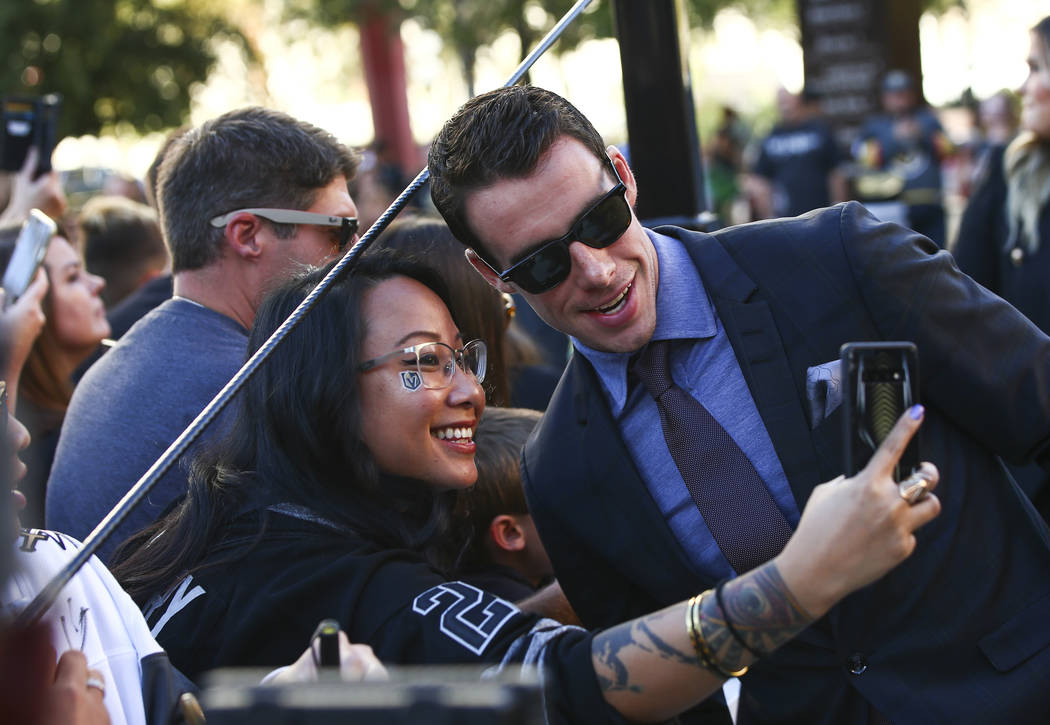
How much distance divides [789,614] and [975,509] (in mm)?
619

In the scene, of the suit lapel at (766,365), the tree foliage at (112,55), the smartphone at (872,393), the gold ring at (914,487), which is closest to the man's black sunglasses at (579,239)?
the suit lapel at (766,365)

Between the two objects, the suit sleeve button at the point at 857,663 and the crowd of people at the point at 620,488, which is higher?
the crowd of people at the point at 620,488

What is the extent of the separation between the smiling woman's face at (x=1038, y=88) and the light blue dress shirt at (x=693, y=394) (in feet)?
8.32

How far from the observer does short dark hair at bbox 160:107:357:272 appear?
3.37 meters

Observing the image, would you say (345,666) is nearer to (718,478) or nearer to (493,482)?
(718,478)

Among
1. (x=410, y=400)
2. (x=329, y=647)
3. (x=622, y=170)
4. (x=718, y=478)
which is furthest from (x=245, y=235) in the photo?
(x=329, y=647)

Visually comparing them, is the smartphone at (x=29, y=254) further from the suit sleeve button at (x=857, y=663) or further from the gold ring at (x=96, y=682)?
the suit sleeve button at (x=857, y=663)

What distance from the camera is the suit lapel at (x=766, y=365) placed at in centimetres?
215

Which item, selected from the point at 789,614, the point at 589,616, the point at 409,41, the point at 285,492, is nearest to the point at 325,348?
the point at 285,492

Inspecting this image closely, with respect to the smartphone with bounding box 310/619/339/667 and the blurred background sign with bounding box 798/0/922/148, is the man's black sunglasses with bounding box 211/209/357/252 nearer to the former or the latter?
the smartphone with bounding box 310/619/339/667

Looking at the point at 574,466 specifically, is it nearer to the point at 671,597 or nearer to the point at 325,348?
the point at 671,597

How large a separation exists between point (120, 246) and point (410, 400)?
11.3 ft

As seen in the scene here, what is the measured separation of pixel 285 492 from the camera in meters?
2.36

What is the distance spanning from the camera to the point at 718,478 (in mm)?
2207
